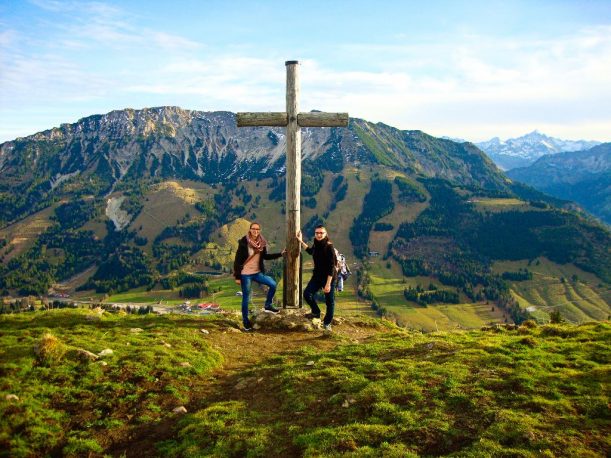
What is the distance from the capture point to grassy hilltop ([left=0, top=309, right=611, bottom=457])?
34.4 ft

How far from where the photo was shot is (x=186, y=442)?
36.0 feet

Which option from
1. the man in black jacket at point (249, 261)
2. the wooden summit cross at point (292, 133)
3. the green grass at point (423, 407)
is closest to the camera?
the green grass at point (423, 407)

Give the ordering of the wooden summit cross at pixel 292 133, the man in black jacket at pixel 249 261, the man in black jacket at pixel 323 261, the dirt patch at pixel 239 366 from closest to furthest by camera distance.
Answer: the dirt patch at pixel 239 366 < the man in black jacket at pixel 323 261 < the man in black jacket at pixel 249 261 < the wooden summit cross at pixel 292 133

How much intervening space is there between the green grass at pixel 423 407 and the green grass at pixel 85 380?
6.47 feet

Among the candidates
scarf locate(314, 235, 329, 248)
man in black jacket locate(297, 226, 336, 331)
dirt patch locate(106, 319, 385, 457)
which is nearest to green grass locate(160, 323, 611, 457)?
dirt patch locate(106, 319, 385, 457)

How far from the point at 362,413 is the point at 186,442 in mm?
5046

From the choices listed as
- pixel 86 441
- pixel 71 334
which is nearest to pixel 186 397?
pixel 86 441

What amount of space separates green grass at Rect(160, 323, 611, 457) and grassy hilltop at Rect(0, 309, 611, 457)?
0.04 metres

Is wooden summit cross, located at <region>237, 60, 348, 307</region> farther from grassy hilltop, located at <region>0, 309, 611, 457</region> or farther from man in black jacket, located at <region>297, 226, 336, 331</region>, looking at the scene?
grassy hilltop, located at <region>0, 309, 611, 457</region>

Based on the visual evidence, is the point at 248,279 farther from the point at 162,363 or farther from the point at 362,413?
the point at 362,413

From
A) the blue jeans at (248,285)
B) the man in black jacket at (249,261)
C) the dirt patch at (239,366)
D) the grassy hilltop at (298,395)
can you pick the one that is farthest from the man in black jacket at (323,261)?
the grassy hilltop at (298,395)

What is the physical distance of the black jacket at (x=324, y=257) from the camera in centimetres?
1983

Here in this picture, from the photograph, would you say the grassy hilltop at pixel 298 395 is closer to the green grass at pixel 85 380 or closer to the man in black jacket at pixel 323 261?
the green grass at pixel 85 380

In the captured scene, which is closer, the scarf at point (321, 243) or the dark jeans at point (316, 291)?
the scarf at point (321, 243)
